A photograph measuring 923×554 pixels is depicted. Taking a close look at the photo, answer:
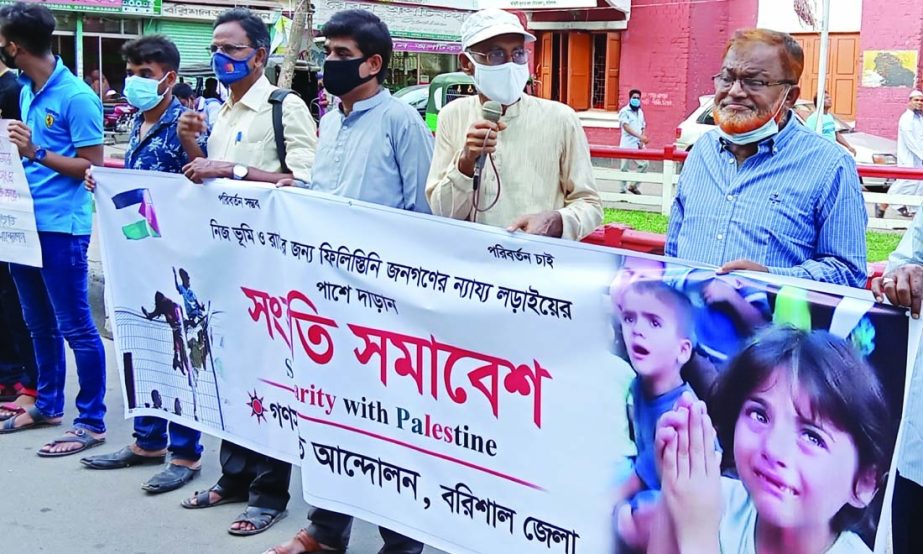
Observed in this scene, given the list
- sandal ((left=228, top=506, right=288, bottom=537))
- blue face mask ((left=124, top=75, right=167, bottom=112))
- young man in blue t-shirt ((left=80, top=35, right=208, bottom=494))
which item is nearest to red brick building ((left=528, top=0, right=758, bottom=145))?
young man in blue t-shirt ((left=80, top=35, right=208, bottom=494))

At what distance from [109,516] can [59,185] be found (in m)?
1.70

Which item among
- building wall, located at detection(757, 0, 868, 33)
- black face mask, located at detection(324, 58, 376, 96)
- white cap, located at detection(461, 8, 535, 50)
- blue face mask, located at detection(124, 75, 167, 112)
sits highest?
building wall, located at detection(757, 0, 868, 33)

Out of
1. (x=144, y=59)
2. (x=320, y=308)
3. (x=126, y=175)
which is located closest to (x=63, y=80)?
(x=144, y=59)

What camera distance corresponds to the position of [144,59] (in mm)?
4754

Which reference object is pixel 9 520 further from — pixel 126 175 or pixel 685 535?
pixel 685 535

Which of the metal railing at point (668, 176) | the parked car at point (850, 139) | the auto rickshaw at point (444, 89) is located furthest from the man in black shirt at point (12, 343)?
the auto rickshaw at point (444, 89)

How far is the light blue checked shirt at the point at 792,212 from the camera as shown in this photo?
2873 mm

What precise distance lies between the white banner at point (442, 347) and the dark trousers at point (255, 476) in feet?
0.63

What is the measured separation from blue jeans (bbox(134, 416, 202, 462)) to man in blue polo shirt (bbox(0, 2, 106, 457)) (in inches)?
15.6

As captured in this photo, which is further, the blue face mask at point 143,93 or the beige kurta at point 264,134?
the blue face mask at point 143,93

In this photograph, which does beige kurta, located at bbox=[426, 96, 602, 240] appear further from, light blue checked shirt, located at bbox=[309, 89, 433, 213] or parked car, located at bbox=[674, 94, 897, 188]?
parked car, located at bbox=[674, 94, 897, 188]

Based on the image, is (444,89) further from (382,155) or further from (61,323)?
(382,155)

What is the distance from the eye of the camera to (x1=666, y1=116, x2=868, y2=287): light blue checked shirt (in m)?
2.87

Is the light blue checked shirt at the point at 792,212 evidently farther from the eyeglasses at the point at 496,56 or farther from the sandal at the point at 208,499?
the sandal at the point at 208,499
